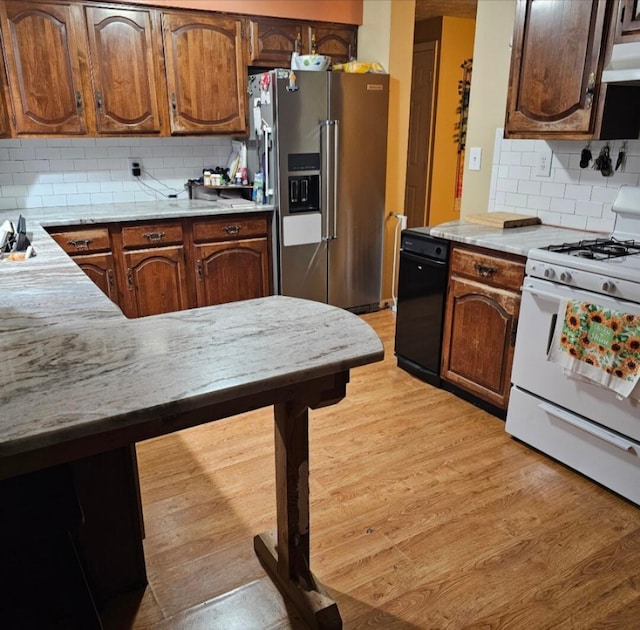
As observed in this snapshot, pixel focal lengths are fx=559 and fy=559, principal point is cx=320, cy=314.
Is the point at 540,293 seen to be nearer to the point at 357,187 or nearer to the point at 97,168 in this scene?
the point at 357,187

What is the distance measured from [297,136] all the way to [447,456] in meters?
2.28

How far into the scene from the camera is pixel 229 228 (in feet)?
12.4

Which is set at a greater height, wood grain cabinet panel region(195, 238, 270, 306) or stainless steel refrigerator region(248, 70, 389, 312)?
stainless steel refrigerator region(248, 70, 389, 312)

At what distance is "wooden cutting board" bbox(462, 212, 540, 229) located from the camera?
300 centimetres

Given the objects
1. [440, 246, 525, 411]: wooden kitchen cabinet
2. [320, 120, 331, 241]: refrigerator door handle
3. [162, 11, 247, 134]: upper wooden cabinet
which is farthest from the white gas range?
[162, 11, 247, 134]: upper wooden cabinet

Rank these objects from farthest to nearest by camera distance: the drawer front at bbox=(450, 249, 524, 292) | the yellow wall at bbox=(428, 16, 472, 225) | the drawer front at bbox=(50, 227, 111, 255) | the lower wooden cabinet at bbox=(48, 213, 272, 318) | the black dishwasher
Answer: the yellow wall at bbox=(428, 16, 472, 225) < the lower wooden cabinet at bbox=(48, 213, 272, 318) < the drawer front at bbox=(50, 227, 111, 255) < the black dishwasher < the drawer front at bbox=(450, 249, 524, 292)

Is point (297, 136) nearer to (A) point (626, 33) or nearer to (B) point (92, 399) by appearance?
(A) point (626, 33)

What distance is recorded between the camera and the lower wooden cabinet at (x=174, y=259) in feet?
11.3

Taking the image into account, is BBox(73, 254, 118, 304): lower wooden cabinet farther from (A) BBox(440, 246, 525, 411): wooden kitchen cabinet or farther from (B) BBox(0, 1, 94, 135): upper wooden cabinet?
(A) BBox(440, 246, 525, 411): wooden kitchen cabinet

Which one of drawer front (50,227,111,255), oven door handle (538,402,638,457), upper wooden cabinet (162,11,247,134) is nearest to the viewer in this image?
oven door handle (538,402,638,457)

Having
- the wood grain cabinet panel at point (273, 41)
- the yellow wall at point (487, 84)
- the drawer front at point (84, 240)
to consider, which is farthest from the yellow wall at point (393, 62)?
the drawer front at point (84, 240)

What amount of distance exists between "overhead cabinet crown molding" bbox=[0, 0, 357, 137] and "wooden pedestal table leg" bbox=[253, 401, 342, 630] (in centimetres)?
276

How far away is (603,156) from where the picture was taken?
2.77m

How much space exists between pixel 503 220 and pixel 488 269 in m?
0.49
